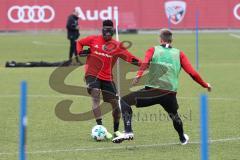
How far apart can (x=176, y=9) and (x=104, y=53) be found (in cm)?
2986

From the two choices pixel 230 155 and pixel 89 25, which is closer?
pixel 230 155

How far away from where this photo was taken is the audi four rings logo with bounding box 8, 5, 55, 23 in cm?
4156

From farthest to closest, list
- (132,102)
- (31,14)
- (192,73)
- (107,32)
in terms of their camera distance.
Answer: (31,14)
(107,32)
(132,102)
(192,73)

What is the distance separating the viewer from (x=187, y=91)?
70.3ft

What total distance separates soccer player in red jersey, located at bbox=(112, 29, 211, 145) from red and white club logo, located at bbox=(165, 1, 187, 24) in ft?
99.2

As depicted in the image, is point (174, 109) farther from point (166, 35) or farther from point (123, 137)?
point (166, 35)

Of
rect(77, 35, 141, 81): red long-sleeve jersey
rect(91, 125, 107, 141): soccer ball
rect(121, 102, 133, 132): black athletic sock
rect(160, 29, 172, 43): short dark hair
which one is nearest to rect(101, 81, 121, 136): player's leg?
rect(77, 35, 141, 81): red long-sleeve jersey

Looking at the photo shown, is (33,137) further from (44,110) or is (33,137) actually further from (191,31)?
(191,31)

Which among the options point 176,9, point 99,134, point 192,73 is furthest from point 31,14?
point 192,73

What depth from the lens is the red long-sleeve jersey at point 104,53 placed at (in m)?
13.3

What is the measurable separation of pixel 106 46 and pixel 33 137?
2098 millimetres

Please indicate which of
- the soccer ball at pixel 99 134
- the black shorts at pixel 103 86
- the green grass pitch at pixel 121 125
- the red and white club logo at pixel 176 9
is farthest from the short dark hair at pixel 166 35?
the red and white club logo at pixel 176 9

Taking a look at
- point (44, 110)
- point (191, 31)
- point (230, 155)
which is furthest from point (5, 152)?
point (191, 31)

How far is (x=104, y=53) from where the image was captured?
13.3 metres
